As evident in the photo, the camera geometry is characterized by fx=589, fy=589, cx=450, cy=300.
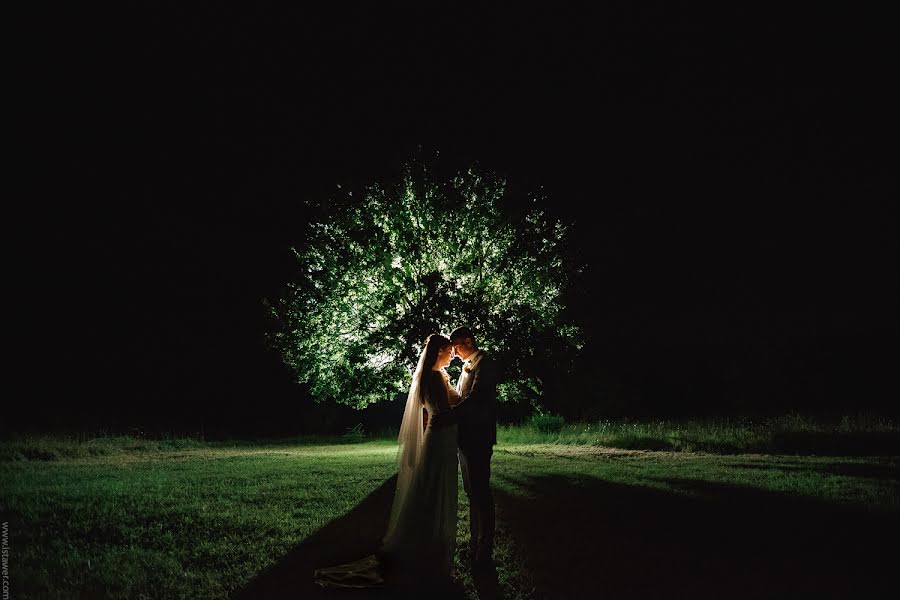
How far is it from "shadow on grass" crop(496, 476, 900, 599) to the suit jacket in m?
1.64

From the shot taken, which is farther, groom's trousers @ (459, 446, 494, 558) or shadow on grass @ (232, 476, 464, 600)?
groom's trousers @ (459, 446, 494, 558)

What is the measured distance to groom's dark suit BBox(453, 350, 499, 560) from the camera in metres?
7.89

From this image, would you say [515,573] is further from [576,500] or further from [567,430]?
[567,430]

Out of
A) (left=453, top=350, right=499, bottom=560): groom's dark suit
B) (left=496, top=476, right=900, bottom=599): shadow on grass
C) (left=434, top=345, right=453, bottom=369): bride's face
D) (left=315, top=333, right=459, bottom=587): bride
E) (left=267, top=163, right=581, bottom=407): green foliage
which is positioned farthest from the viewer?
(left=267, top=163, right=581, bottom=407): green foliage

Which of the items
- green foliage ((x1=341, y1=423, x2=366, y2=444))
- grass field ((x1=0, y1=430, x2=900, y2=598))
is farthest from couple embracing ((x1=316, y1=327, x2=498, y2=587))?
green foliage ((x1=341, y1=423, x2=366, y2=444))

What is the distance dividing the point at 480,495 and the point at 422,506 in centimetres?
78

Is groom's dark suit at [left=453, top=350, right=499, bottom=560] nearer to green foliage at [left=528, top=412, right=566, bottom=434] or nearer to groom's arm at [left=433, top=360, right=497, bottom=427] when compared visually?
groom's arm at [left=433, top=360, right=497, bottom=427]

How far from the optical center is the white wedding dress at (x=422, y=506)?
701 cm

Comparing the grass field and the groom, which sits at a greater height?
the groom

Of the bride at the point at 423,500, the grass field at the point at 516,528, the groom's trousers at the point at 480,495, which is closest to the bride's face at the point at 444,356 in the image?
the bride at the point at 423,500

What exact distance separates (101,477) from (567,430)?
749 inches

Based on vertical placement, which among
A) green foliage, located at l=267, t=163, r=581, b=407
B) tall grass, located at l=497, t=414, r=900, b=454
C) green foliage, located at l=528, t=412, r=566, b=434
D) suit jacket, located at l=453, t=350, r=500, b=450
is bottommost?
tall grass, located at l=497, t=414, r=900, b=454

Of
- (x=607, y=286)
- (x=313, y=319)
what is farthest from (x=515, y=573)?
(x=607, y=286)

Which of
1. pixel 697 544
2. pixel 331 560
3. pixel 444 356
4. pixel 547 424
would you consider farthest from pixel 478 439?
pixel 547 424
